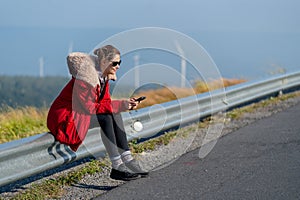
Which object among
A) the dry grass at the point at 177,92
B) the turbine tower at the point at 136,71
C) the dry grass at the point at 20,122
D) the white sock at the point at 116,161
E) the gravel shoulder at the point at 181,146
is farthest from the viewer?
the dry grass at the point at 177,92

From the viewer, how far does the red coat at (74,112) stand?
5.83 metres

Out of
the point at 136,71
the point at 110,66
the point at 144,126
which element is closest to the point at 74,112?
the point at 110,66

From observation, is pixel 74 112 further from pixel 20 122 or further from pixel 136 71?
pixel 20 122

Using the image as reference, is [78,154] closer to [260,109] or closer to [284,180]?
[284,180]

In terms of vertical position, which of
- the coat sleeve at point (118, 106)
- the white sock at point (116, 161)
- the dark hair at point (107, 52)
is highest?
the dark hair at point (107, 52)

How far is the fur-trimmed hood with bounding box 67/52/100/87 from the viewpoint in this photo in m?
5.82

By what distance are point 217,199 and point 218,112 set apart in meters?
4.26

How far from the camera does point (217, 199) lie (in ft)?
17.4

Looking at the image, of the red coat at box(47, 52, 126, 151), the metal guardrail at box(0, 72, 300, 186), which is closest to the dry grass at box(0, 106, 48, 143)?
the metal guardrail at box(0, 72, 300, 186)

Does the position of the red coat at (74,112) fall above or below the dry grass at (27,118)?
above

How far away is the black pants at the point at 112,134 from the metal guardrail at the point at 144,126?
0.77ft

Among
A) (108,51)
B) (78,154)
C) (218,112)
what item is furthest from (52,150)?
(218,112)

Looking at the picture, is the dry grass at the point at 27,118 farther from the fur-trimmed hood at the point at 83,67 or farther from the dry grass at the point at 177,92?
the fur-trimmed hood at the point at 83,67

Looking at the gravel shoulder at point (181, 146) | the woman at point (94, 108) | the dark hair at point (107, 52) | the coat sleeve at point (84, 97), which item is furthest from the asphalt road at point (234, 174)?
the dark hair at point (107, 52)
